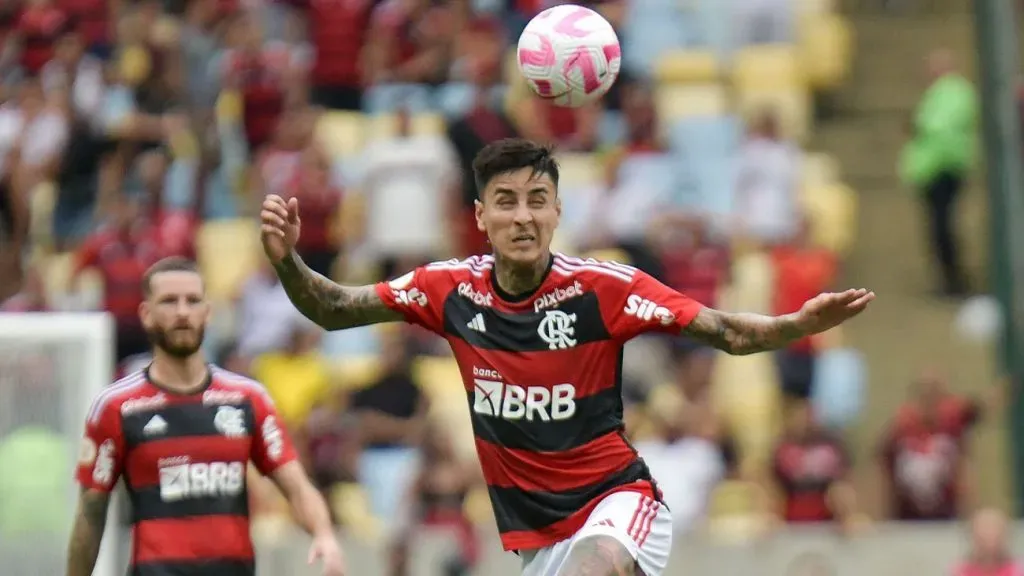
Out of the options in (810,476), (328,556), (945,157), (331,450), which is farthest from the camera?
(945,157)

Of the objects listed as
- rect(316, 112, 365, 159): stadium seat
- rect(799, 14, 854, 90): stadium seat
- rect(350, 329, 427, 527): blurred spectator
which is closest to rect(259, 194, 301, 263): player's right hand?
rect(350, 329, 427, 527): blurred spectator

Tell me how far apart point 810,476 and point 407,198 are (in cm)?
406

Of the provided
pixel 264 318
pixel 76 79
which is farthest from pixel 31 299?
pixel 76 79

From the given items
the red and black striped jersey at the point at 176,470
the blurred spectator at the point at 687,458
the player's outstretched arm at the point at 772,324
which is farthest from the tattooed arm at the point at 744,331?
the blurred spectator at the point at 687,458

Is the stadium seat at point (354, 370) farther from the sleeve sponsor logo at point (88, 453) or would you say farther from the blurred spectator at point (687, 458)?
the sleeve sponsor logo at point (88, 453)

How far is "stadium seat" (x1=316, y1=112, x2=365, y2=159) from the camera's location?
18000 mm

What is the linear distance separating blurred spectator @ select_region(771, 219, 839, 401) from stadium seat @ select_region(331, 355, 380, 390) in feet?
10.0

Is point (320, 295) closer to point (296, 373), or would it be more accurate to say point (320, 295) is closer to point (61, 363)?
point (61, 363)

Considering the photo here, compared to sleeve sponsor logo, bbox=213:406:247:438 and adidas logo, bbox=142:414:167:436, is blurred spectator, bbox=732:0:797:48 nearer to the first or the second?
sleeve sponsor logo, bbox=213:406:247:438

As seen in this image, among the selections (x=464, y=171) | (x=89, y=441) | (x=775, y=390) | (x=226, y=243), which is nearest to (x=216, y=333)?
(x=226, y=243)

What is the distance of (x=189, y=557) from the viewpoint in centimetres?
864

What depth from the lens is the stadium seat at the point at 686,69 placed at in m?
18.9

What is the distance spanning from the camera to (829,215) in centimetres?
1781

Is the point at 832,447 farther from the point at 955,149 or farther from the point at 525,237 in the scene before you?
the point at 525,237
